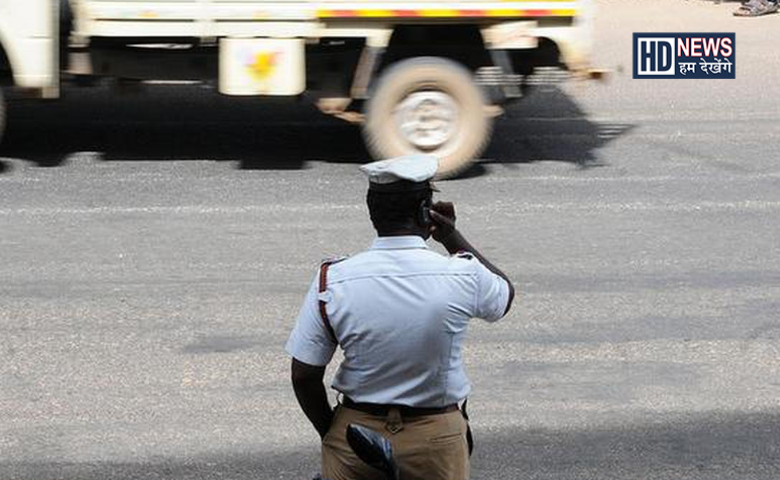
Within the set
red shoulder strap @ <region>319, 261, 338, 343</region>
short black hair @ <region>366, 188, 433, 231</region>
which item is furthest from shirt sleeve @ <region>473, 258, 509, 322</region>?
red shoulder strap @ <region>319, 261, 338, 343</region>

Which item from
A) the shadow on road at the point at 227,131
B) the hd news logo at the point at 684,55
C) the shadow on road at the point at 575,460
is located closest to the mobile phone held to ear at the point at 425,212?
the shadow on road at the point at 575,460

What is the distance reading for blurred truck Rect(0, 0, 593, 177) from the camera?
1127 centimetres

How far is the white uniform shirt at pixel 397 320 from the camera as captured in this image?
13.7ft

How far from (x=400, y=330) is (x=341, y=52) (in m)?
7.93

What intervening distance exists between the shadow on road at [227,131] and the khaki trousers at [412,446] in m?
7.64

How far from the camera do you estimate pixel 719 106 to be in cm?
1473

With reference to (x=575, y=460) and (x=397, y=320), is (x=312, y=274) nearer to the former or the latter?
(x=575, y=460)

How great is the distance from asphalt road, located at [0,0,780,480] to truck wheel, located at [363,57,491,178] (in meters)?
0.32

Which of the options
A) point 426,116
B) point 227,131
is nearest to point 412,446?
point 426,116

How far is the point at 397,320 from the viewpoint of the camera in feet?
13.6

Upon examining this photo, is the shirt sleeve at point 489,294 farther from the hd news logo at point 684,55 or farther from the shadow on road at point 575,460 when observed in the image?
the hd news logo at point 684,55

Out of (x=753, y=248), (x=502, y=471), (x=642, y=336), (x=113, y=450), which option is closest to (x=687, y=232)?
(x=753, y=248)

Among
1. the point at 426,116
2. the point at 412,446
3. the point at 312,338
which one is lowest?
the point at 412,446

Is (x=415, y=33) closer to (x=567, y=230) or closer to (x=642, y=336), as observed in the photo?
(x=567, y=230)
